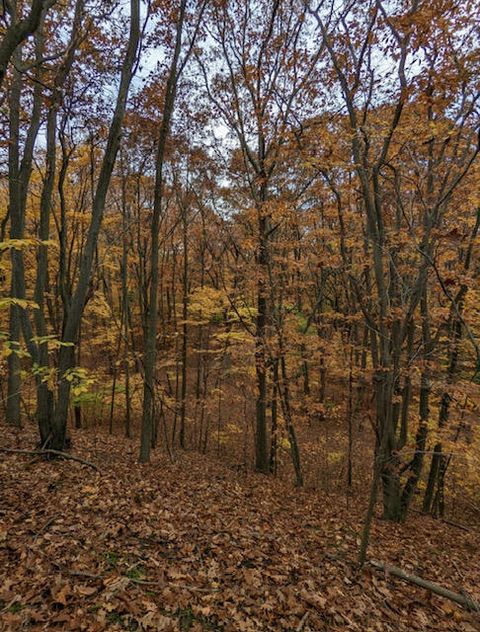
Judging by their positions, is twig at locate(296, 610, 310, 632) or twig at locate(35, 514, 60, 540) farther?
twig at locate(35, 514, 60, 540)

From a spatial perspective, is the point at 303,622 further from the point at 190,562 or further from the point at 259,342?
the point at 259,342

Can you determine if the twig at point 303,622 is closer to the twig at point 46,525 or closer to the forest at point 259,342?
the forest at point 259,342

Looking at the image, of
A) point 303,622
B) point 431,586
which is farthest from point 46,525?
point 431,586

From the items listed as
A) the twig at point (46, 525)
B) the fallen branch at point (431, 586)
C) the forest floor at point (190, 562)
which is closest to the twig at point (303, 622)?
the forest floor at point (190, 562)

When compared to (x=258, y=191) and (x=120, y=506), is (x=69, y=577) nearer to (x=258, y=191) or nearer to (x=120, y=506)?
(x=120, y=506)

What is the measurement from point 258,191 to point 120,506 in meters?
8.03

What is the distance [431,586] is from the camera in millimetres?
4117

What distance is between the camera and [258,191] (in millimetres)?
9359

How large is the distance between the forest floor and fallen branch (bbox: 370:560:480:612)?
0.09m

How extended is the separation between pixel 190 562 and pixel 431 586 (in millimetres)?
2984

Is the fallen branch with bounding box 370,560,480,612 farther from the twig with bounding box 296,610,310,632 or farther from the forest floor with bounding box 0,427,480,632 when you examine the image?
the twig with bounding box 296,610,310,632

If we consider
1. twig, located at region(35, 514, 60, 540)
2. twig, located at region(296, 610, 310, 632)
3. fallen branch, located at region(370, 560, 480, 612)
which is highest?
twig, located at region(35, 514, 60, 540)

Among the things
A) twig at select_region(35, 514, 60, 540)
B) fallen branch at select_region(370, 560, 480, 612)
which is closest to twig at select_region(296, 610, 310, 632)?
fallen branch at select_region(370, 560, 480, 612)

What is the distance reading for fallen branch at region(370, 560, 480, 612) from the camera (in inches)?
153
